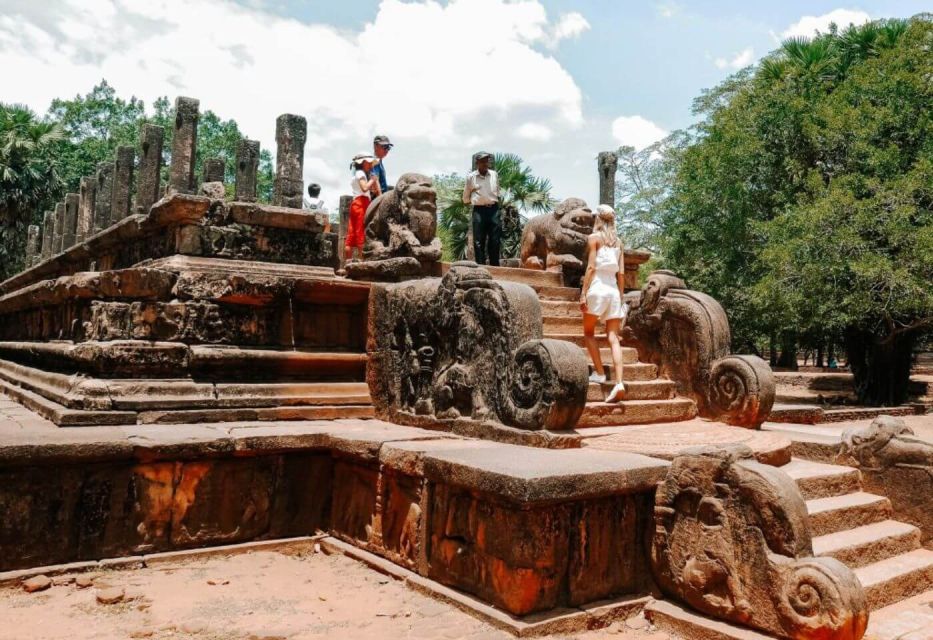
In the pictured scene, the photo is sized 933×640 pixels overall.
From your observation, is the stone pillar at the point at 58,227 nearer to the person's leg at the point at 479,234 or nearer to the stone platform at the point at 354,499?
the person's leg at the point at 479,234

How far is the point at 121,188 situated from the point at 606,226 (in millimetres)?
9840

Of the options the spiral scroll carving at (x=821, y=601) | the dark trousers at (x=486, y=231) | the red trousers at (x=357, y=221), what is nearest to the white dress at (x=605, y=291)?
the spiral scroll carving at (x=821, y=601)

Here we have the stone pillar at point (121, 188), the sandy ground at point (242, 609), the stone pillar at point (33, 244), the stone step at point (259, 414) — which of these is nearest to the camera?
the sandy ground at point (242, 609)

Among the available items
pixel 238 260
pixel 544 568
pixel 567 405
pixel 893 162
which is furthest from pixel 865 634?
pixel 893 162

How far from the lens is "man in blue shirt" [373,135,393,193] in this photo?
8453 millimetres

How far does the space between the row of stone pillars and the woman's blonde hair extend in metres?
3.46

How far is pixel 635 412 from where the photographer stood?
5.66 meters

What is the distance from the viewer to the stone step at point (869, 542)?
395 cm

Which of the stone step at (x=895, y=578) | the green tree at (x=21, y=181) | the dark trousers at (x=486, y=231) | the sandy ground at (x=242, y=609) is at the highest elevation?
the green tree at (x=21, y=181)

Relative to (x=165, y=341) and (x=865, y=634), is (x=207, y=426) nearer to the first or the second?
(x=165, y=341)

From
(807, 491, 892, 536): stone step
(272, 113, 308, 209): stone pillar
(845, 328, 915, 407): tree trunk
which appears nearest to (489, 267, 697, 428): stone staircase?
(807, 491, 892, 536): stone step

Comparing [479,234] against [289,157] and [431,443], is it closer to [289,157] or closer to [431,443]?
[289,157]

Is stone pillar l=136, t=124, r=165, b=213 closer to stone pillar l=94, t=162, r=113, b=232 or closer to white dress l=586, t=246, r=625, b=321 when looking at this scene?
stone pillar l=94, t=162, r=113, b=232

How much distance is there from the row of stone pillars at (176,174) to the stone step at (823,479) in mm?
5107
